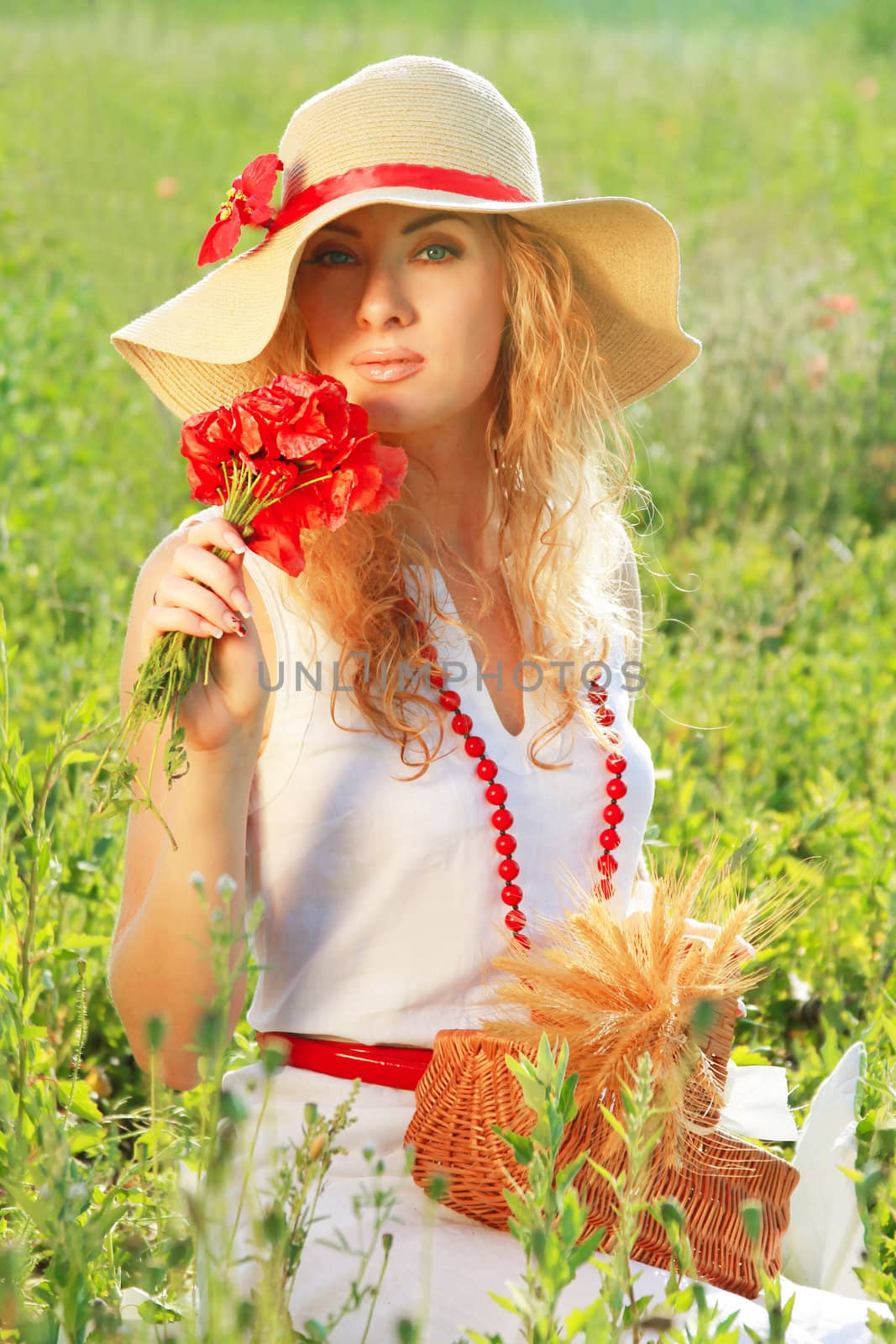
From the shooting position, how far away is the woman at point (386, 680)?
1880mm

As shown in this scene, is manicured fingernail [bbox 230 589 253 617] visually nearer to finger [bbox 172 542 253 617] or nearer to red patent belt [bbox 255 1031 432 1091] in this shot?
finger [bbox 172 542 253 617]

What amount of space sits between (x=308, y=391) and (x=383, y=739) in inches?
21.2

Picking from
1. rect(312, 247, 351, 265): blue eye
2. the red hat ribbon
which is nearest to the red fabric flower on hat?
the red hat ribbon

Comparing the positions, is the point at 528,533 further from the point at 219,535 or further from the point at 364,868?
the point at 219,535

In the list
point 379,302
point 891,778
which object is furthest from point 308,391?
point 891,778

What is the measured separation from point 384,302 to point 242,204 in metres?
0.22

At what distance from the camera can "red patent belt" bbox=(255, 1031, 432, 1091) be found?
1959mm

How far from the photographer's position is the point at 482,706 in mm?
2104

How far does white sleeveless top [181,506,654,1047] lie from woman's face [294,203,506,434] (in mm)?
282

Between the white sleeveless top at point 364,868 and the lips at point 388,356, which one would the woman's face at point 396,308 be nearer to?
the lips at point 388,356

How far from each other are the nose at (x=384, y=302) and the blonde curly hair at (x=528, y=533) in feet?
0.44

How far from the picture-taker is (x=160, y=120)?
11.3 m

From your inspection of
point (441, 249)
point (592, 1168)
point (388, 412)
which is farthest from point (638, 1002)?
point (441, 249)

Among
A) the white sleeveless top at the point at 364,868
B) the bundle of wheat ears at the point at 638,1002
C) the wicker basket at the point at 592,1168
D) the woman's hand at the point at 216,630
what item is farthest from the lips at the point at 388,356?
the wicker basket at the point at 592,1168
